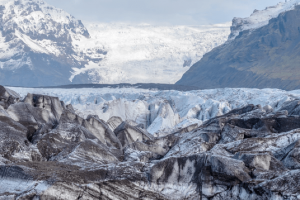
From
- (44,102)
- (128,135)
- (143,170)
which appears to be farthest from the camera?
(44,102)

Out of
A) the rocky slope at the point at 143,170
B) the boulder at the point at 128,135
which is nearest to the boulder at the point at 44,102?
the boulder at the point at 128,135

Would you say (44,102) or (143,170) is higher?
(44,102)

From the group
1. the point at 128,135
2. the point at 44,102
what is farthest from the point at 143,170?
the point at 44,102

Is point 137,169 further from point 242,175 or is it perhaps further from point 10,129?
point 10,129

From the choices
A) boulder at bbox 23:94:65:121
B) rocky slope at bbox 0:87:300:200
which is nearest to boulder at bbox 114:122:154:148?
boulder at bbox 23:94:65:121

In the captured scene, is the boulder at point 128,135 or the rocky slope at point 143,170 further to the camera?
the boulder at point 128,135

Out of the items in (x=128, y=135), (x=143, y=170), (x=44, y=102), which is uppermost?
(x=44, y=102)

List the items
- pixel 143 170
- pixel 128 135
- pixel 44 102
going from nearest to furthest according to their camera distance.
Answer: pixel 143 170
pixel 128 135
pixel 44 102

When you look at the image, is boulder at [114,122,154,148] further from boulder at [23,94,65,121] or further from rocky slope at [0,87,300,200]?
rocky slope at [0,87,300,200]

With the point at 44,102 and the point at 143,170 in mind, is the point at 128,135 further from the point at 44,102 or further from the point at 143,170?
the point at 143,170

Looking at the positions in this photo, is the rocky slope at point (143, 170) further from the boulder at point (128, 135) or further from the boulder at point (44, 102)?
the boulder at point (44, 102)

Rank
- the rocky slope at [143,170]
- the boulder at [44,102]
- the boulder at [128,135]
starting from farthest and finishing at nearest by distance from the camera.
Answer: the boulder at [44,102], the boulder at [128,135], the rocky slope at [143,170]
